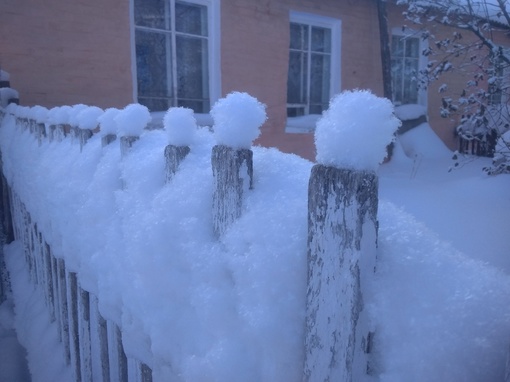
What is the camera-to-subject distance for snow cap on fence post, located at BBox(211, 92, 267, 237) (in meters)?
0.85

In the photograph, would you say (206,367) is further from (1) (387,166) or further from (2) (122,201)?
(1) (387,166)

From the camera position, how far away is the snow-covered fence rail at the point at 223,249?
63cm

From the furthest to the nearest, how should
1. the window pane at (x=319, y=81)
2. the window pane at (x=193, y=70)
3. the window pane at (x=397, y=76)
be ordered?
the window pane at (x=397, y=76) → the window pane at (x=319, y=81) → the window pane at (x=193, y=70)

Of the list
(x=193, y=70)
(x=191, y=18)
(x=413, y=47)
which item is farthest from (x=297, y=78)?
(x=413, y=47)

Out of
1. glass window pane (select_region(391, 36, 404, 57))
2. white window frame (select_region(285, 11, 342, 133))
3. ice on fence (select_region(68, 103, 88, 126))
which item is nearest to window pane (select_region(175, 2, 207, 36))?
white window frame (select_region(285, 11, 342, 133))

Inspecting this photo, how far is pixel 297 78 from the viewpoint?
749cm

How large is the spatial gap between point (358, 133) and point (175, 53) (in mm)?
5574

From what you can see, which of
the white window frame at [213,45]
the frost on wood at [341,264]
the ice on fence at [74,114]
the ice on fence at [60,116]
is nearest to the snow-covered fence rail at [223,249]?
the frost on wood at [341,264]

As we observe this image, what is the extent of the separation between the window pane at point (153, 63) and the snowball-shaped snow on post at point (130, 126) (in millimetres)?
4349

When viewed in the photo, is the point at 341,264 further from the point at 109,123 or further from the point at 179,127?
the point at 109,123

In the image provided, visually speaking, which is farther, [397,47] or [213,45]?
[397,47]

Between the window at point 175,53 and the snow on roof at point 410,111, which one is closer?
the window at point 175,53

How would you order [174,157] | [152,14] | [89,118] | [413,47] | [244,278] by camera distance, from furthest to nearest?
[413,47]
[152,14]
[89,118]
[174,157]
[244,278]

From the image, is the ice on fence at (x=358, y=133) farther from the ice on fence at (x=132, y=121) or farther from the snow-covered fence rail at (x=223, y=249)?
the ice on fence at (x=132, y=121)
